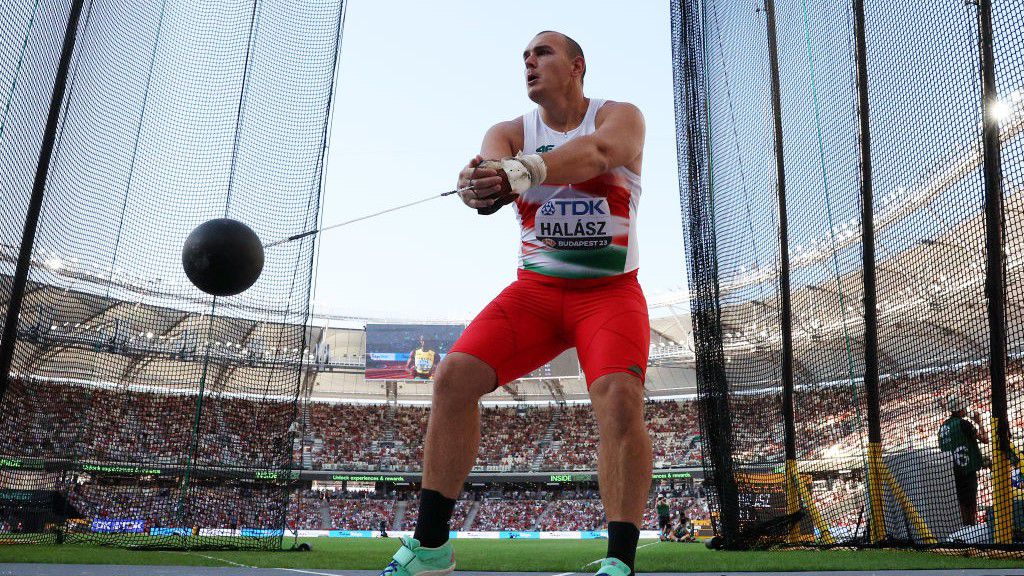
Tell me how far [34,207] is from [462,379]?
4.74 metres

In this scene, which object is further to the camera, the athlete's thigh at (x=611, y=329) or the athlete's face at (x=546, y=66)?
the athlete's face at (x=546, y=66)

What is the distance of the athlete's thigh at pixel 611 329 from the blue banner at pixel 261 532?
5.23m

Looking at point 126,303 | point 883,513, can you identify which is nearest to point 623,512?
point 883,513

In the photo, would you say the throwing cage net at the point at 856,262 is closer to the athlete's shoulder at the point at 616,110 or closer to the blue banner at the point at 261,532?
the athlete's shoulder at the point at 616,110

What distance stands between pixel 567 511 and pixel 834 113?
1212 inches

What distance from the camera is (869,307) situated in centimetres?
558

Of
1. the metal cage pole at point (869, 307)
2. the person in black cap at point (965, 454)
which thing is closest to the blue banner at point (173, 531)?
the metal cage pole at point (869, 307)

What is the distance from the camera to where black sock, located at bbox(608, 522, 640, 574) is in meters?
2.08

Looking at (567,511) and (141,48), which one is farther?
(567,511)

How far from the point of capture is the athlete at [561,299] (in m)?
2.15

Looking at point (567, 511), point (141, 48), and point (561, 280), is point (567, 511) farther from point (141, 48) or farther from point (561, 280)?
point (561, 280)

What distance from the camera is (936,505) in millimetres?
4816

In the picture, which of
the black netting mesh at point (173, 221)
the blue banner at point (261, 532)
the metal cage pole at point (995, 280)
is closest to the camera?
the metal cage pole at point (995, 280)

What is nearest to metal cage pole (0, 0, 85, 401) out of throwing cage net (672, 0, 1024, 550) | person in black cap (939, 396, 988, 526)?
throwing cage net (672, 0, 1024, 550)
